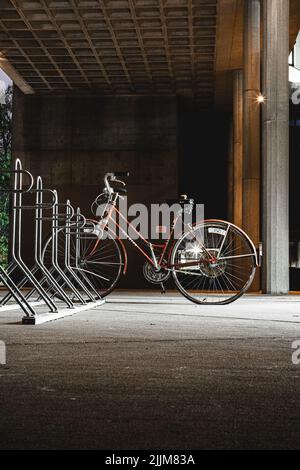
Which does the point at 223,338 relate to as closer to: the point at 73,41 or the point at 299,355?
the point at 299,355

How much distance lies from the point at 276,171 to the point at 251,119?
4.46 meters

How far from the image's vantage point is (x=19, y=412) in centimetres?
170

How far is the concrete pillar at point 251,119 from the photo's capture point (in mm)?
13539

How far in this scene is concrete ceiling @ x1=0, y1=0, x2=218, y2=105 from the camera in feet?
46.8

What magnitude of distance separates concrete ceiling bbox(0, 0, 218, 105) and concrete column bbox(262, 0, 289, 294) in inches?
175

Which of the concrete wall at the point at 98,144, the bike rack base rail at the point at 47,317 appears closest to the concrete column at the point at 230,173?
the concrete wall at the point at 98,144

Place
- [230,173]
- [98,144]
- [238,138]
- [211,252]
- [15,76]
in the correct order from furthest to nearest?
[230,173] → [98,144] → [15,76] → [238,138] → [211,252]

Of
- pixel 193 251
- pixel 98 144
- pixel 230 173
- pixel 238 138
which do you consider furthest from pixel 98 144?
pixel 193 251

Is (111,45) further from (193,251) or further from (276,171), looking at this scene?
(193,251)

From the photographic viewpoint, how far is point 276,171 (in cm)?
987

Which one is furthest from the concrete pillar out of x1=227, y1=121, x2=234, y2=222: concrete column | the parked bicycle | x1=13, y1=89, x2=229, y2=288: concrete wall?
the parked bicycle

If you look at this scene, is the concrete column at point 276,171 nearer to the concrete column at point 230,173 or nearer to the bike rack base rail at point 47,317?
the bike rack base rail at point 47,317

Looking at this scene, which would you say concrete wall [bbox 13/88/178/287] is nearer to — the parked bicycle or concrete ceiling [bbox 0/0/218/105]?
concrete ceiling [bbox 0/0/218/105]

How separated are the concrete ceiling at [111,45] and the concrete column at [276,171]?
14.6 ft
